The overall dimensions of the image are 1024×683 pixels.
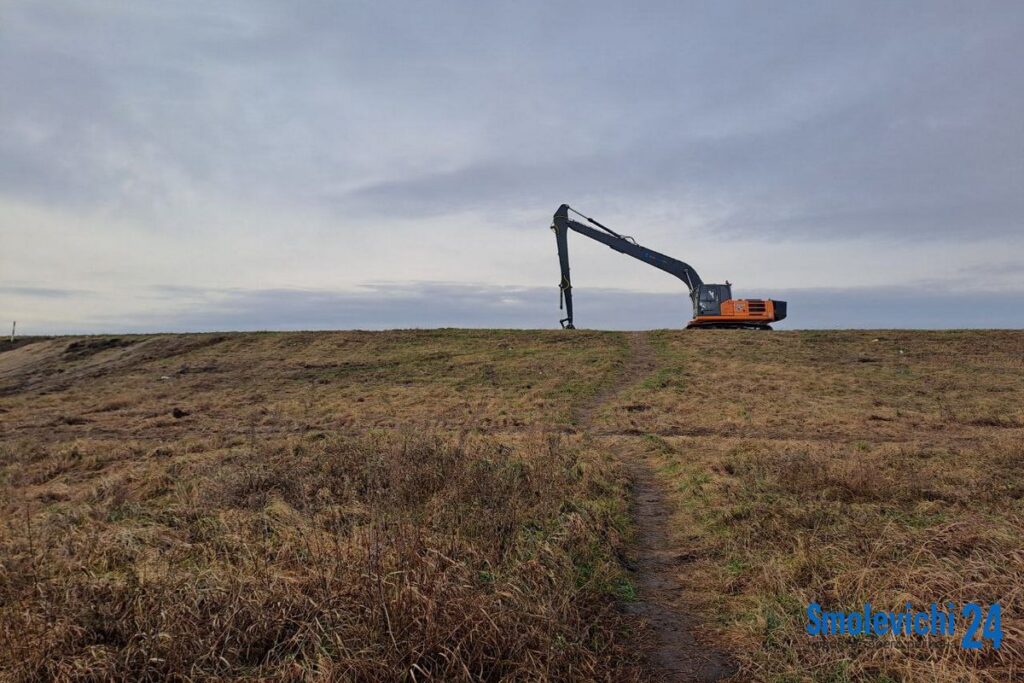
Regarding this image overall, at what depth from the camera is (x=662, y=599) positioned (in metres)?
5.36

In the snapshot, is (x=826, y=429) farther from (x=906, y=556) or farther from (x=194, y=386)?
(x=194, y=386)

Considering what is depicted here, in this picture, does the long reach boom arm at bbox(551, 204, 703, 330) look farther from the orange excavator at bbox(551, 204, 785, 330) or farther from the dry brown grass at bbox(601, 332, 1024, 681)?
the dry brown grass at bbox(601, 332, 1024, 681)

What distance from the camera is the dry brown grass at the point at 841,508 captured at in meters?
4.07

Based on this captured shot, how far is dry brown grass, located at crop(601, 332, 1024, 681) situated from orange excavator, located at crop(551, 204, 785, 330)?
1373 centimetres

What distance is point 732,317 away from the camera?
31.9 metres

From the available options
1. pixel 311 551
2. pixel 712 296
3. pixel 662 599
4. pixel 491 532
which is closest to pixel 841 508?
pixel 662 599

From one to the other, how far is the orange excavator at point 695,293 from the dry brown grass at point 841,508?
13.7 metres

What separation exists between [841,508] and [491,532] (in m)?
4.26

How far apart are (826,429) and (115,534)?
12.8 metres

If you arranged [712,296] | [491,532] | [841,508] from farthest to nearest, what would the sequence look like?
1. [712,296]
2. [841,508]
3. [491,532]

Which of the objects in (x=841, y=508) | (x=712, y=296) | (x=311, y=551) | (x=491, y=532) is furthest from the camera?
(x=712, y=296)

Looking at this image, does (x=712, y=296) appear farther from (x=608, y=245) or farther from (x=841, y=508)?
(x=841, y=508)

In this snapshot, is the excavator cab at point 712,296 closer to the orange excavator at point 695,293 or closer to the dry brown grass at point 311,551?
the orange excavator at point 695,293

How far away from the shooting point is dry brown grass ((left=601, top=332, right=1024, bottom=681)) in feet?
13.4
